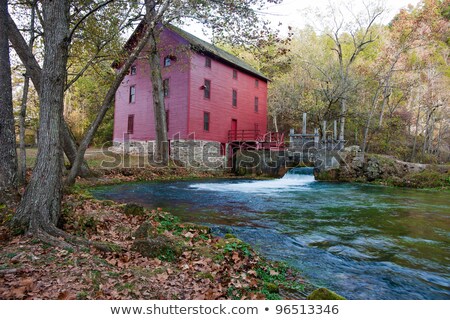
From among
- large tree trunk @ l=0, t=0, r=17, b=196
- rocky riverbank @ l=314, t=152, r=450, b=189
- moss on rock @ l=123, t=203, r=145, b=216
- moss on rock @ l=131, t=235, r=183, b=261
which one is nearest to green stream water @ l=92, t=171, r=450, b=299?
moss on rock @ l=123, t=203, r=145, b=216

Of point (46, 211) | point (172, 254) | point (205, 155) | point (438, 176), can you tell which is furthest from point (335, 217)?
point (205, 155)

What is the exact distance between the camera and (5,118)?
537cm

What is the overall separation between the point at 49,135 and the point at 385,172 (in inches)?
697

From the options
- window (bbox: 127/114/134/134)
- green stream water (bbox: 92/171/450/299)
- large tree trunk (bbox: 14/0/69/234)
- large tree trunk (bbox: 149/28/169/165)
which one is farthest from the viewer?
window (bbox: 127/114/134/134)

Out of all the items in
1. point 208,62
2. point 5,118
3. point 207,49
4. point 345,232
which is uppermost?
point 207,49

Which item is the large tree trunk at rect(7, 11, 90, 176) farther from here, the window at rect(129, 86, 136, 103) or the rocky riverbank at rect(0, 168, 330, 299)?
the window at rect(129, 86, 136, 103)

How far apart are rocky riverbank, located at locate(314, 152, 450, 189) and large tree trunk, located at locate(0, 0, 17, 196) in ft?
54.0

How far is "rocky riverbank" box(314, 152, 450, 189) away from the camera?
15750 mm

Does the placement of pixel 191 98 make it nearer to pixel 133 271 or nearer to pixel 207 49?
pixel 207 49

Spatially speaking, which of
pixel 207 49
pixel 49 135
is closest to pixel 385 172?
pixel 207 49

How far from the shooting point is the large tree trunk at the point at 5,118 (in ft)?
17.4

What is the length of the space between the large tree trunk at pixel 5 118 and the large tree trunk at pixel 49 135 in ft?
4.11

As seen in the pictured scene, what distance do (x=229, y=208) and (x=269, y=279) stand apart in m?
5.04

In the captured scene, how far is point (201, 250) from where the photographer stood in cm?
475
